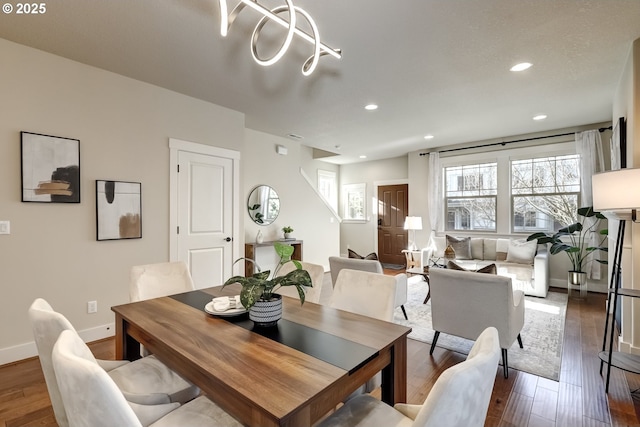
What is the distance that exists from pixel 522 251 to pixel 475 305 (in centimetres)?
316

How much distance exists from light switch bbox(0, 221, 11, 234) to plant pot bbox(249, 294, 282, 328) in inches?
98.5

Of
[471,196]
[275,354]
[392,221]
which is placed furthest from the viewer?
[392,221]

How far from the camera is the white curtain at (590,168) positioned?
4.57m

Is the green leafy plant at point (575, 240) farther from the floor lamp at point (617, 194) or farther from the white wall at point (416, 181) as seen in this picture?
the floor lamp at point (617, 194)

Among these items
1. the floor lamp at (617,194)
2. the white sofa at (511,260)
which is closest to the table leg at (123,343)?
the floor lamp at (617,194)

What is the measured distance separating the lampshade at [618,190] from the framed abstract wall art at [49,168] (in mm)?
4356

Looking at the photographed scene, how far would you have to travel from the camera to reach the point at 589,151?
4637 millimetres

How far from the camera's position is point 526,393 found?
6.88 feet

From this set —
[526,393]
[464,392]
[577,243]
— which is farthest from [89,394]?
[577,243]

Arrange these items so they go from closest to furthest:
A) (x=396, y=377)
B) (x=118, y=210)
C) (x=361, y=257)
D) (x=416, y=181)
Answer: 1. (x=396, y=377)
2. (x=118, y=210)
3. (x=361, y=257)
4. (x=416, y=181)

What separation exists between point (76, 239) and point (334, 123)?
3491mm

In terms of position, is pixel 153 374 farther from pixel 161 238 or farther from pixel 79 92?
pixel 79 92

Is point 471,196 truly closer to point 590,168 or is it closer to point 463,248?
point 463,248

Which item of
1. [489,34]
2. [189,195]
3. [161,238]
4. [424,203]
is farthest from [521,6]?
[424,203]
